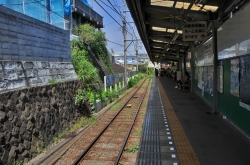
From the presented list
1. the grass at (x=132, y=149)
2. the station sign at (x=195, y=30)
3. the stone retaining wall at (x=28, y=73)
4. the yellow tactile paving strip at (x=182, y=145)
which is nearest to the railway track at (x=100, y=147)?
the grass at (x=132, y=149)

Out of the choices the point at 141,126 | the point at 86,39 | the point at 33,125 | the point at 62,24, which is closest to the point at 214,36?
the point at 141,126

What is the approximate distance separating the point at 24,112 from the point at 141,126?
4.02 meters

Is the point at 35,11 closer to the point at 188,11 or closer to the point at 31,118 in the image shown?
the point at 31,118

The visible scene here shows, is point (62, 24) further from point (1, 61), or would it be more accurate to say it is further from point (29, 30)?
point (1, 61)

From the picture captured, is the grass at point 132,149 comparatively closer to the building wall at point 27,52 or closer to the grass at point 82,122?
the grass at point 82,122

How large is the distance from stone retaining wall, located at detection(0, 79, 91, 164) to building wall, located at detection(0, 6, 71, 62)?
1.06 m

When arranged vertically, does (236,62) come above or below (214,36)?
below

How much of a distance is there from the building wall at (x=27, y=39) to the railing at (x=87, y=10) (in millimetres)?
17938

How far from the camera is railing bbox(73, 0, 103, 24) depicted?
85.7ft

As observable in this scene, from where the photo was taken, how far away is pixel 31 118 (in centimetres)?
609

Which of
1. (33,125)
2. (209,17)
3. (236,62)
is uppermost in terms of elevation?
(209,17)

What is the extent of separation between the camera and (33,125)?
610 cm

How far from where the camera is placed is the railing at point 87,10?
85.7 ft

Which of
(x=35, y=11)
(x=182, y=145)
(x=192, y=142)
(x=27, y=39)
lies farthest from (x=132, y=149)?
(x=35, y=11)
